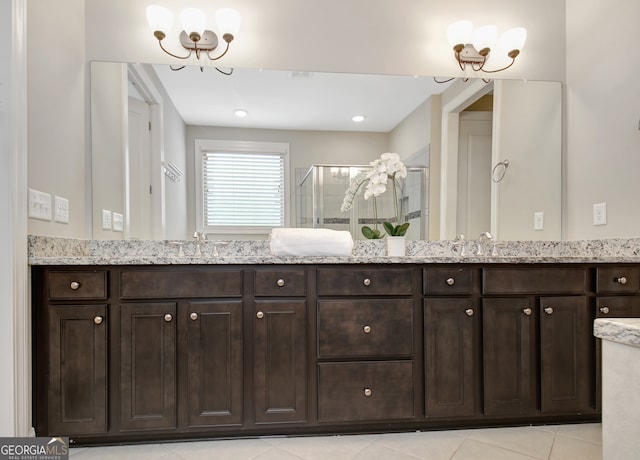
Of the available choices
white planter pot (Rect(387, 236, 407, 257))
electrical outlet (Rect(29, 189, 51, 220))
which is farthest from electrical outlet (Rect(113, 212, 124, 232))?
white planter pot (Rect(387, 236, 407, 257))

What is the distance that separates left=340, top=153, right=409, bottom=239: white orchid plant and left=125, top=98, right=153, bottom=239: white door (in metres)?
1.14

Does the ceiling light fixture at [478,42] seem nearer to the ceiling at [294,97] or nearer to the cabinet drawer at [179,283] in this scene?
the ceiling at [294,97]

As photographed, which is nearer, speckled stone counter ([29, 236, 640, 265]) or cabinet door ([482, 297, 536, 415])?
speckled stone counter ([29, 236, 640, 265])

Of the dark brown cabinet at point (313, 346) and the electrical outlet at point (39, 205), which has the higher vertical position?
the electrical outlet at point (39, 205)

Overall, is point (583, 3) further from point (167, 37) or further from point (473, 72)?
point (167, 37)

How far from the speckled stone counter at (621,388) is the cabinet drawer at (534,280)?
1.09m

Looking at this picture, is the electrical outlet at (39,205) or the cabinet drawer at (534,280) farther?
the cabinet drawer at (534,280)

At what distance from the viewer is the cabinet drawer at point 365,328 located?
5.69 feet

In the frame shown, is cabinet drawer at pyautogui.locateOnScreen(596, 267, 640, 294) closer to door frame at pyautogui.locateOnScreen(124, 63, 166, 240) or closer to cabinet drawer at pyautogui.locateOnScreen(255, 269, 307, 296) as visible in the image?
cabinet drawer at pyautogui.locateOnScreen(255, 269, 307, 296)

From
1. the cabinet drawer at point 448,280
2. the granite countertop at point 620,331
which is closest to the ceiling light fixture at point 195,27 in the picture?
the cabinet drawer at point 448,280

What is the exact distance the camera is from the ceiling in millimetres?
2207

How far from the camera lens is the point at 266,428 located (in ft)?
5.59

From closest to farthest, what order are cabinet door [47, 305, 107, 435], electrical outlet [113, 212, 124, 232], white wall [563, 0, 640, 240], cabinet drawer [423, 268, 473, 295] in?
cabinet door [47, 305, 107, 435]
cabinet drawer [423, 268, 473, 295]
white wall [563, 0, 640, 240]
electrical outlet [113, 212, 124, 232]

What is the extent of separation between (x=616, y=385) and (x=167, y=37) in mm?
2476
